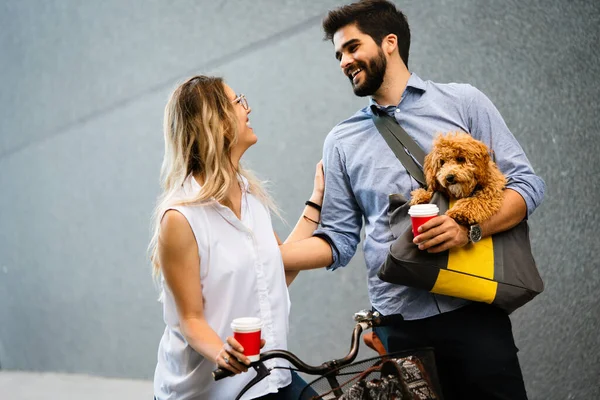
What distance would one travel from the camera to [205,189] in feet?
5.39

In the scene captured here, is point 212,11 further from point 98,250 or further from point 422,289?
point 422,289

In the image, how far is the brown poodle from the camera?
1.53 metres

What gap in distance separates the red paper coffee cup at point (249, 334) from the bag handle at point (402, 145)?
0.69 meters

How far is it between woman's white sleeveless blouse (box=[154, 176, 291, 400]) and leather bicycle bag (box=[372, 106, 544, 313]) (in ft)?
1.08

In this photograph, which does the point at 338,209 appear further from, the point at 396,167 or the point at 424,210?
the point at 424,210

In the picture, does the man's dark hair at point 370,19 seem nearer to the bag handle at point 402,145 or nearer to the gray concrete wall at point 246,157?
the bag handle at point 402,145

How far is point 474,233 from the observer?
153cm

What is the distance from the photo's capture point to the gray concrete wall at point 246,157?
8.30ft

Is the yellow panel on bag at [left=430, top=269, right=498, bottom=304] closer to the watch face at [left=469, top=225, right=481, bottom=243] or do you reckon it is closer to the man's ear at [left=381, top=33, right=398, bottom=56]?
the watch face at [left=469, top=225, right=481, bottom=243]

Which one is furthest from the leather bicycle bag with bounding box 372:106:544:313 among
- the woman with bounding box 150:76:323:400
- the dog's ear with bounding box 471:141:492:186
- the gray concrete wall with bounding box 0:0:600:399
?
the gray concrete wall with bounding box 0:0:600:399

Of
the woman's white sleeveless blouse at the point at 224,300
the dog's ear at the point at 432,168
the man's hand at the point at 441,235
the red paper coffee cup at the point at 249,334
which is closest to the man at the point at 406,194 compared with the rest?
the man's hand at the point at 441,235

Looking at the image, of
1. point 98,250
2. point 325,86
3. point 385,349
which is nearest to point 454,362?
point 385,349

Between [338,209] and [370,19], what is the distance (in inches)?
24.3

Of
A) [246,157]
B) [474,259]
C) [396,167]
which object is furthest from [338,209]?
[246,157]
